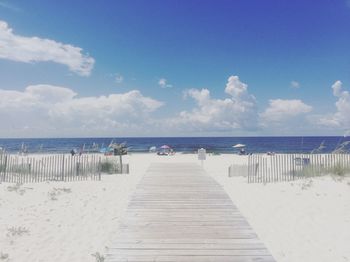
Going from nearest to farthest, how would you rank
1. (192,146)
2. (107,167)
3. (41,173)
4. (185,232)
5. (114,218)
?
(185,232) → (114,218) → (41,173) → (107,167) → (192,146)

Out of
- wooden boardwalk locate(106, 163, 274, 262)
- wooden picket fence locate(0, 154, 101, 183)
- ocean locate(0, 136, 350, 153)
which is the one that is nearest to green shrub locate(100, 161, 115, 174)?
wooden picket fence locate(0, 154, 101, 183)

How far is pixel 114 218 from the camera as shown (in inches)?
272

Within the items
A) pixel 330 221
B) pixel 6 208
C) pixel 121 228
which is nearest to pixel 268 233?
pixel 330 221

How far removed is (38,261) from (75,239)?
3.30ft

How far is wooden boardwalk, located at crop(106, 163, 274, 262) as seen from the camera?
4562 millimetres

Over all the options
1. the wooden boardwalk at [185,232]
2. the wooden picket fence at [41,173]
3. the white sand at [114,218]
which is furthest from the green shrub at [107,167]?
the wooden boardwalk at [185,232]

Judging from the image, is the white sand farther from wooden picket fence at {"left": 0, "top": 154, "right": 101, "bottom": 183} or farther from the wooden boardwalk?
wooden picket fence at {"left": 0, "top": 154, "right": 101, "bottom": 183}

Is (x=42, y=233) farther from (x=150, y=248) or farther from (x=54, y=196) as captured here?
(x=54, y=196)

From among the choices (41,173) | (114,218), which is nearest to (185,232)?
(114,218)

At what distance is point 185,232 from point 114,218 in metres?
2.11

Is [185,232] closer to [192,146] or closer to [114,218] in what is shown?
[114,218]

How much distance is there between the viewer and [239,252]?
4676 mm

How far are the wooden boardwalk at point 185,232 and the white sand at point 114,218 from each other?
37cm

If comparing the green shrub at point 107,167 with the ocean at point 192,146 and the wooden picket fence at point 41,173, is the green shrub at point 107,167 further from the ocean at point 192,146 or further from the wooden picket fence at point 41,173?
the ocean at point 192,146
